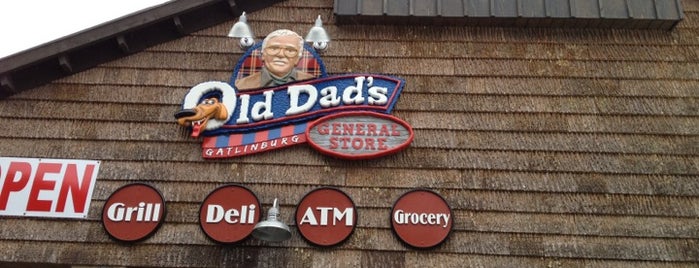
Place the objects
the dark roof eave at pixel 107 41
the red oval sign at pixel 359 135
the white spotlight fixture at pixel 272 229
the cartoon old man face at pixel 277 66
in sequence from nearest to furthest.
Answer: the white spotlight fixture at pixel 272 229 < the red oval sign at pixel 359 135 < the dark roof eave at pixel 107 41 < the cartoon old man face at pixel 277 66

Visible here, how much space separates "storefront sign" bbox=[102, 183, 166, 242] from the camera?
199 inches

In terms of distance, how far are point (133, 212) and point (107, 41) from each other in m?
1.80

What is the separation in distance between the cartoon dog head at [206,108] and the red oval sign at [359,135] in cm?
82

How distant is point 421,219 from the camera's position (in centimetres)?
507

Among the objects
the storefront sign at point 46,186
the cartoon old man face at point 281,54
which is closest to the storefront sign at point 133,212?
the storefront sign at point 46,186

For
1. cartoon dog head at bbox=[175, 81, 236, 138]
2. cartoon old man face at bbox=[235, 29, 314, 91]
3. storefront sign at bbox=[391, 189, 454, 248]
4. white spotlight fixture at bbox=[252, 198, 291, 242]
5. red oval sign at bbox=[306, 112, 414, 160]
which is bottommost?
white spotlight fixture at bbox=[252, 198, 291, 242]

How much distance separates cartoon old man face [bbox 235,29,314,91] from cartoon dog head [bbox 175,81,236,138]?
6.6 inches

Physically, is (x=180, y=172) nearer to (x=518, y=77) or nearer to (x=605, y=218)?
(x=518, y=77)

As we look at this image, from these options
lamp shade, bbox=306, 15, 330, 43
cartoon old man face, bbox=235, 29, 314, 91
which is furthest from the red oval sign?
lamp shade, bbox=306, 15, 330, 43

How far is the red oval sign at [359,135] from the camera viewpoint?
532cm

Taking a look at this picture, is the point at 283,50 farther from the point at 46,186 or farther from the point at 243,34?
the point at 46,186

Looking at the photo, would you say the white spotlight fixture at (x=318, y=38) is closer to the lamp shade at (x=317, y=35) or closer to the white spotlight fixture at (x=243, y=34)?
the lamp shade at (x=317, y=35)

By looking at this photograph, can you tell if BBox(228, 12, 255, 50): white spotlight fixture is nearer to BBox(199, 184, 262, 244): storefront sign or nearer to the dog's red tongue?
the dog's red tongue

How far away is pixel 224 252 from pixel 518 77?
3.18m
